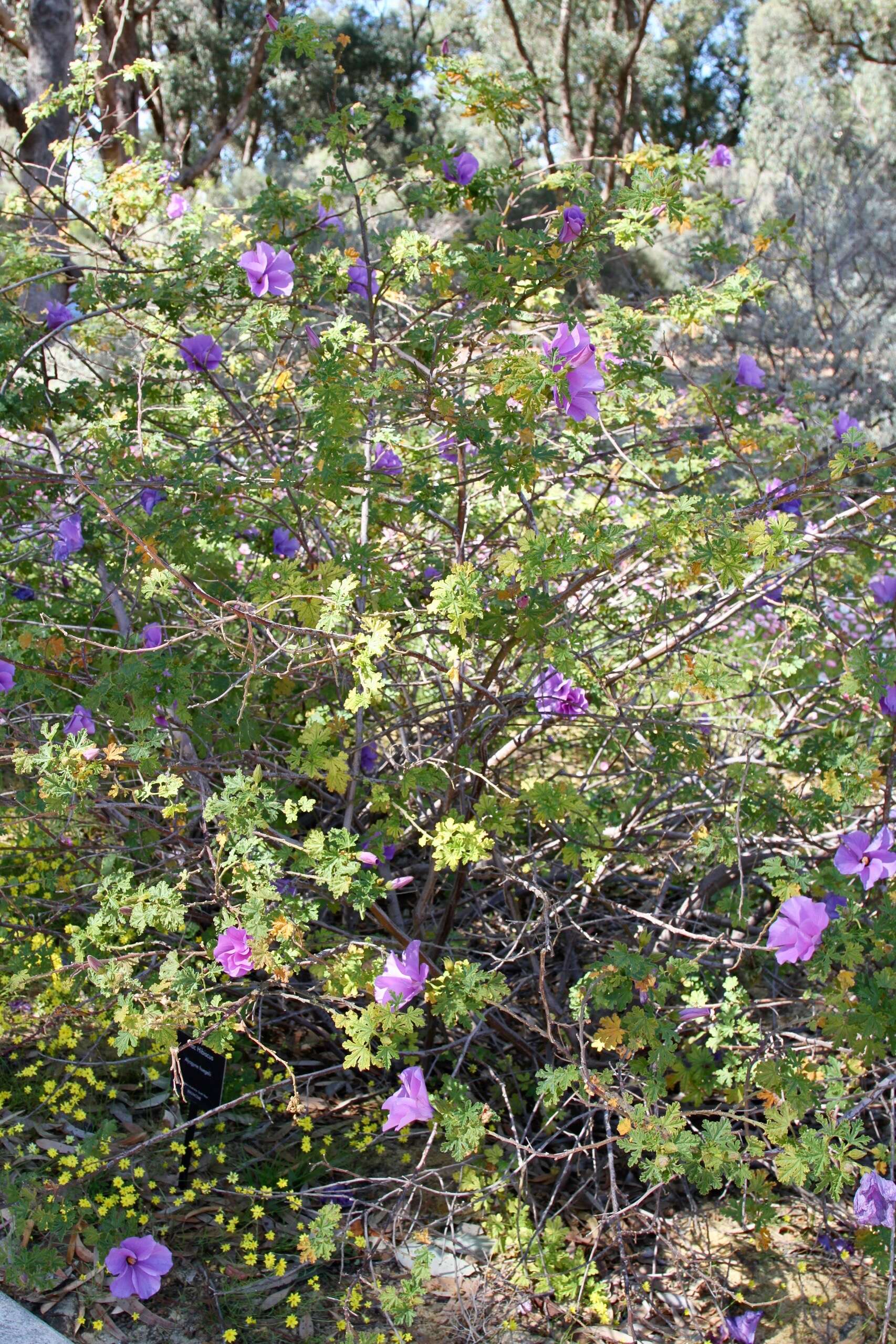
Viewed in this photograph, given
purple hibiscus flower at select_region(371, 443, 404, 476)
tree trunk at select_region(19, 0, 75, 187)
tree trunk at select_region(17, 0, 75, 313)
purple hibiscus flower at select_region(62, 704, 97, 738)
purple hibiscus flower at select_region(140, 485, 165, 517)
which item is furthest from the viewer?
tree trunk at select_region(19, 0, 75, 187)

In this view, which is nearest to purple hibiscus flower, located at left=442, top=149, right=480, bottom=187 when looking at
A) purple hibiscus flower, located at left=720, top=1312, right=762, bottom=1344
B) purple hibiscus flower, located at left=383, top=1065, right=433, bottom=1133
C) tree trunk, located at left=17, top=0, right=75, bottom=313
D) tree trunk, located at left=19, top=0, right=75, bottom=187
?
purple hibiscus flower, located at left=383, top=1065, right=433, bottom=1133

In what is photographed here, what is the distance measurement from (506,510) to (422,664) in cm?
73

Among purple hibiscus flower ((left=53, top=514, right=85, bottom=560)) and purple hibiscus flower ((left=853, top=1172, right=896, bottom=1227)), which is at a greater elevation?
purple hibiscus flower ((left=53, top=514, right=85, bottom=560))

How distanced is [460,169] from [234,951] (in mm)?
1771

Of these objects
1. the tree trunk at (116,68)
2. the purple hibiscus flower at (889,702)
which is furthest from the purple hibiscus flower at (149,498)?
the tree trunk at (116,68)

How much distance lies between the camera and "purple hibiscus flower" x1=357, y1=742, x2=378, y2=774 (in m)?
2.56

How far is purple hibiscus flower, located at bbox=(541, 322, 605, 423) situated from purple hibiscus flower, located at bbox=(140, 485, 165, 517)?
4.00 ft

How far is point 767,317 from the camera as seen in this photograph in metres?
8.07

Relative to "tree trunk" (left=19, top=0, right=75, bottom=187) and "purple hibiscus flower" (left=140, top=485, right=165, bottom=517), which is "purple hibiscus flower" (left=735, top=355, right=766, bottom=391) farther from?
"tree trunk" (left=19, top=0, right=75, bottom=187)

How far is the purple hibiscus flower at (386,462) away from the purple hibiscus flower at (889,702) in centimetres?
109

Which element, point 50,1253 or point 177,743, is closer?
point 50,1253

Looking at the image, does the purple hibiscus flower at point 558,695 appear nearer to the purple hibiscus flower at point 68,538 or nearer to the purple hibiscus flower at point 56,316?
the purple hibiscus flower at point 68,538

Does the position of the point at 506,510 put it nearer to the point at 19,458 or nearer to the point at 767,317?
the point at 19,458

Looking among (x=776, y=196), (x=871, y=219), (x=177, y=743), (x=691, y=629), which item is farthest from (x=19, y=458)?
(x=776, y=196)
